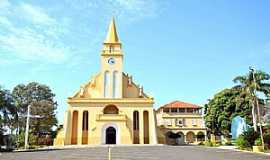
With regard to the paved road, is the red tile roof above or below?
above

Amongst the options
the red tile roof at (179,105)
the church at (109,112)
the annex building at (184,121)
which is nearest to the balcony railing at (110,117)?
the church at (109,112)

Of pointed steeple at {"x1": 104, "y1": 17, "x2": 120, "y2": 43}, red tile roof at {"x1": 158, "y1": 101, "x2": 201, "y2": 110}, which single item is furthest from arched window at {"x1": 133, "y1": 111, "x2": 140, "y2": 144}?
red tile roof at {"x1": 158, "y1": 101, "x2": 201, "y2": 110}

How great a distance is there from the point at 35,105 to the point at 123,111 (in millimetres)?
19264

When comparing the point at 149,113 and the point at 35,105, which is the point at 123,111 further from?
the point at 35,105

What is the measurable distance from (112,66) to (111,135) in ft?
40.5

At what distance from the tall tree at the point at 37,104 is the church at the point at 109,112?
365 inches

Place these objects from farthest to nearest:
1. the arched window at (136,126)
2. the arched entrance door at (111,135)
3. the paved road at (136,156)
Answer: the arched window at (136,126) < the arched entrance door at (111,135) < the paved road at (136,156)

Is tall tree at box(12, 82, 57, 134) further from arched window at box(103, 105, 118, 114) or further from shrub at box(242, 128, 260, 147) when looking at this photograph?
shrub at box(242, 128, 260, 147)

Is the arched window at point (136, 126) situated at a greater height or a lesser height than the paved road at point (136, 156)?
greater

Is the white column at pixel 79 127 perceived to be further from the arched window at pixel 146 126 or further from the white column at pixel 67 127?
the arched window at pixel 146 126

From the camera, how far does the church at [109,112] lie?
50.4m

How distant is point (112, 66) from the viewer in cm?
5634

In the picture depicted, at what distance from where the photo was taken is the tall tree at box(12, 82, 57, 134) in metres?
60.9

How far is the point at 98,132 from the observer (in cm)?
5006
